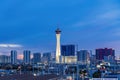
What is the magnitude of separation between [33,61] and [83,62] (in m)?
27.5

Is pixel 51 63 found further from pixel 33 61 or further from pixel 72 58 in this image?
pixel 72 58

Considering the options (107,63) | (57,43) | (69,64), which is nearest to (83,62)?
(69,64)

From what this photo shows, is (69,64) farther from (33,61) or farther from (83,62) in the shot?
(33,61)

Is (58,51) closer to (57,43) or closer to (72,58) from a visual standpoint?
(57,43)

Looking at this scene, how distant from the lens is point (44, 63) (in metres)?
186

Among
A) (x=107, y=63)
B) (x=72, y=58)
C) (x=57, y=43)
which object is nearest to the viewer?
(x=72, y=58)

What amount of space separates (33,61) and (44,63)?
5414mm

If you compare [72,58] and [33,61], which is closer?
[72,58]

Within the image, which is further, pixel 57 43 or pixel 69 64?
pixel 57 43

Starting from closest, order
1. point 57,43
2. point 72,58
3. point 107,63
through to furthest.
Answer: point 72,58 < point 107,63 < point 57,43

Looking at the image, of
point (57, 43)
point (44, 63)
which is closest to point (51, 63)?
point (44, 63)

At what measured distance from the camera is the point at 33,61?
18362 cm

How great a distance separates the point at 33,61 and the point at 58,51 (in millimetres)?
12676

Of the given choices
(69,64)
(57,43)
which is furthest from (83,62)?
(57,43)
